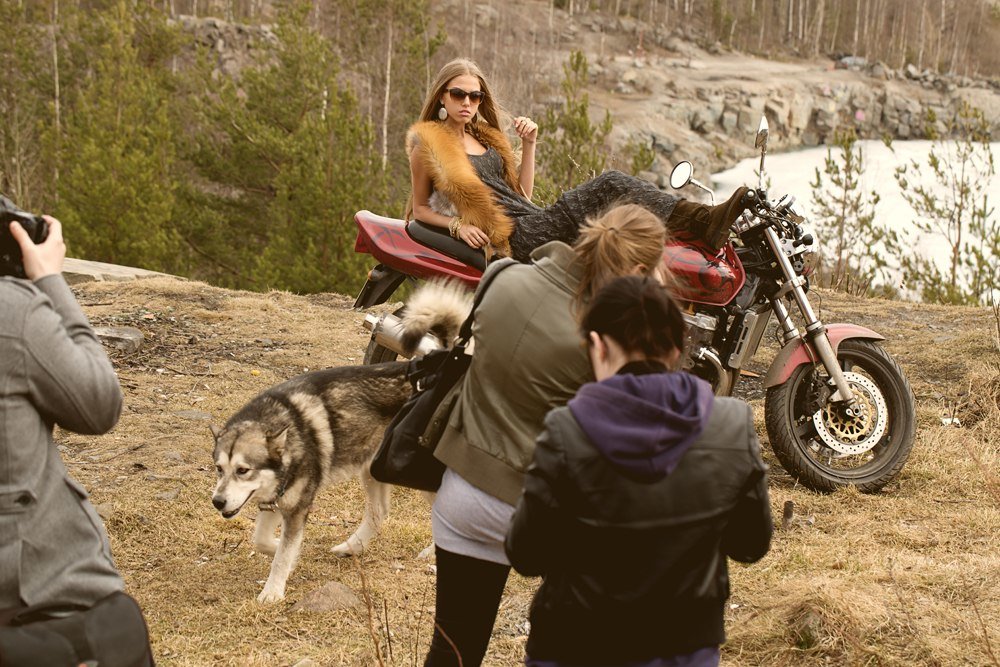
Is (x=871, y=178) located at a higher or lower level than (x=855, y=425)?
lower

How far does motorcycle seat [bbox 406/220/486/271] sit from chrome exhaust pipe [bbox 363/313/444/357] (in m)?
0.61

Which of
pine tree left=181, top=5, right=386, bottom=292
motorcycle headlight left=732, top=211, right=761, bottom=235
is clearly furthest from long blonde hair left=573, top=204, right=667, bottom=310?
pine tree left=181, top=5, right=386, bottom=292

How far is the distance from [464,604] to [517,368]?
68 cm

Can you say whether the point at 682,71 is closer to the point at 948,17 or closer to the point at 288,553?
the point at 948,17

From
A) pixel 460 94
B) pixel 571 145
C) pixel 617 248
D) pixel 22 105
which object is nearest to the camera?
pixel 617 248

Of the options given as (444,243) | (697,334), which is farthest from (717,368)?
(444,243)

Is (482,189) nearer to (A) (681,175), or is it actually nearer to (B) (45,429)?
(A) (681,175)

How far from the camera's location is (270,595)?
14.1 ft

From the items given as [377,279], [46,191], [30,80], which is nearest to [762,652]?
[377,279]

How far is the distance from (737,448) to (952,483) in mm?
4403

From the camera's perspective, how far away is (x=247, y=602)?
4.26 meters

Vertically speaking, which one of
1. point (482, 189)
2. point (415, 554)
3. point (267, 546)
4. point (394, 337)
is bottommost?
point (415, 554)

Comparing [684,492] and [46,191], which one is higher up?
[684,492]

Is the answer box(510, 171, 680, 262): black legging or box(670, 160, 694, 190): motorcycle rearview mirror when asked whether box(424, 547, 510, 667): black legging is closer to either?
box(510, 171, 680, 262): black legging
